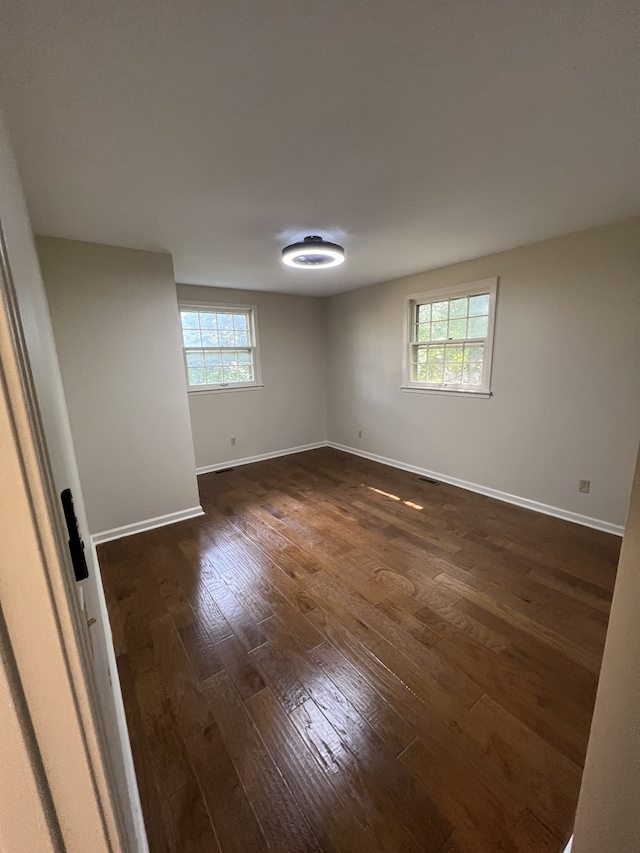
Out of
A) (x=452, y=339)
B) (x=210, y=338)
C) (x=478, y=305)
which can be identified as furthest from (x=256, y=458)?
(x=478, y=305)

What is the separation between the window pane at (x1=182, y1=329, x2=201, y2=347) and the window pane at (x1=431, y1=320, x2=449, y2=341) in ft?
9.29

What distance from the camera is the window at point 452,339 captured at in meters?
3.33

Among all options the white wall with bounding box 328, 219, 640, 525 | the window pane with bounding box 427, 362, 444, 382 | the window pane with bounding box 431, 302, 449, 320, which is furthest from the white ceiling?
the window pane with bounding box 427, 362, 444, 382

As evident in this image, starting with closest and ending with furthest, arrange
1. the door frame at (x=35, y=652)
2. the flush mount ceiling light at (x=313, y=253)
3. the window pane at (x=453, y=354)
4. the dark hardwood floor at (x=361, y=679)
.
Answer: the door frame at (x=35, y=652) → the dark hardwood floor at (x=361, y=679) → the flush mount ceiling light at (x=313, y=253) → the window pane at (x=453, y=354)

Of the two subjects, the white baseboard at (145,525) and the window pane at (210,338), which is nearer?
the white baseboard at (145,525)

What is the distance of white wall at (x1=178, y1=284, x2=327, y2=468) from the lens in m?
4.35

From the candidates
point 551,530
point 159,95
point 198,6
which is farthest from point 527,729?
point 159,95

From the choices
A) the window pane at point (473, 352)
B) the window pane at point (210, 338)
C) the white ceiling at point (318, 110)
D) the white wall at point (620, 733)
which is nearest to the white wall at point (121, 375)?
the white ceiling at point (318, 110)

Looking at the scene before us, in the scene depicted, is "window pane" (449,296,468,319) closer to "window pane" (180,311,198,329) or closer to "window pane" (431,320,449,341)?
"window pane" (431,320,449,341)

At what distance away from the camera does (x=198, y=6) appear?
34.6 inches

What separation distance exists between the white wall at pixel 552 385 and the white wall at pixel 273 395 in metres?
1.37

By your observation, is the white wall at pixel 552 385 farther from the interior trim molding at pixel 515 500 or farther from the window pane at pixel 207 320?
the window pane at pixel 207 320

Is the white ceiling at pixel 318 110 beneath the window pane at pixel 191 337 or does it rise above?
above

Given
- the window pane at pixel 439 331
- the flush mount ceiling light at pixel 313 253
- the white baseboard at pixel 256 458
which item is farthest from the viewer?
the white baseboard at pixel 256 458
